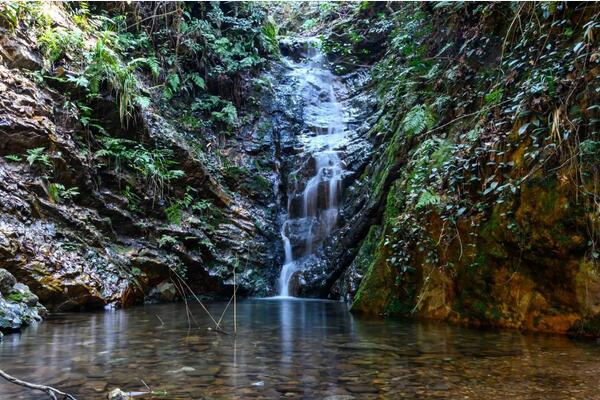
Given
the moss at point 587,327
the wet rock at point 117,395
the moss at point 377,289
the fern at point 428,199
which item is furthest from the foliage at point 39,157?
the moss at point 587,327

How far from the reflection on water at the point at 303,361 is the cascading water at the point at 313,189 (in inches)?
218

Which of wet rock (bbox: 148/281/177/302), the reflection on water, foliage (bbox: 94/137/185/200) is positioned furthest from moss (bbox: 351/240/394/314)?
foliage (bbox: 94/137/185/200)

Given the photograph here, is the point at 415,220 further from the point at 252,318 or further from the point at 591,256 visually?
the point at 252,318

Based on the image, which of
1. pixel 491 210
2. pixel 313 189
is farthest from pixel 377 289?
pixel 313 189

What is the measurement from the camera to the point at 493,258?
17.2ft

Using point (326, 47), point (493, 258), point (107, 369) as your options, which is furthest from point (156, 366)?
point (326, 47)

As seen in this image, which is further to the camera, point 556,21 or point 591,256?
point 556,21

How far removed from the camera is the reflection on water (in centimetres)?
287

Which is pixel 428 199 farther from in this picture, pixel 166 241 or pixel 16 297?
pixel 166 241

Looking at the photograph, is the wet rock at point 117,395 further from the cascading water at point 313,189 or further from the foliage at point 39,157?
the cascading water at point 313,189

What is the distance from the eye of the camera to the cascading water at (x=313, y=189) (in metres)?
11.2

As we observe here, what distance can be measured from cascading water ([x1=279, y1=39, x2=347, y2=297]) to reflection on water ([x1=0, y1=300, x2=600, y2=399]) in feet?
18.2

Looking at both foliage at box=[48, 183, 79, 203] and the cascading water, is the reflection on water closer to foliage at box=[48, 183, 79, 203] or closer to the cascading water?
foliage at box=[48, 183, 79, 203]

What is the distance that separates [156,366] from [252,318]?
3167 millimetres
